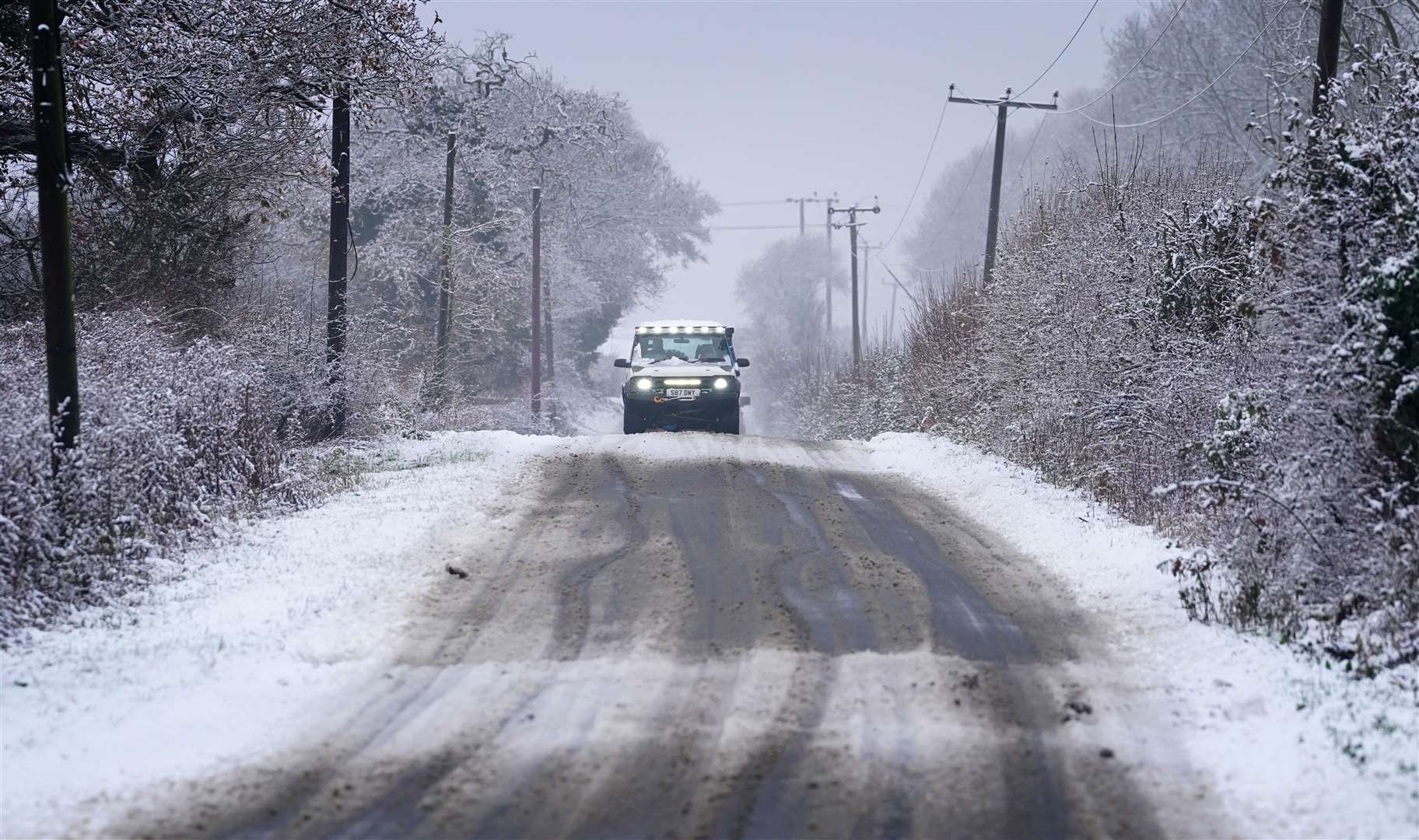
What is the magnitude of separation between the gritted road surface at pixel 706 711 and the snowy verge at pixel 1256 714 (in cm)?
33

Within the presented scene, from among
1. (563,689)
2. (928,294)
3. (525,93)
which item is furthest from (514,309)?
(563,689)

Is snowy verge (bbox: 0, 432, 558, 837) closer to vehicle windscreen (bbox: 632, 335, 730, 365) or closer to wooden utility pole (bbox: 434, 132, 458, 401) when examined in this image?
vehicle windscreen (bbox: 632, 335, 730, 365)

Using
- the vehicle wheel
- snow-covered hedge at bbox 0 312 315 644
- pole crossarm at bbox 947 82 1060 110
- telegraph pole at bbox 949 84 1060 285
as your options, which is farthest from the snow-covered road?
pole crossarm at bbox 947 82 1060 110

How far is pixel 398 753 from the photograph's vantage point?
4.95 m

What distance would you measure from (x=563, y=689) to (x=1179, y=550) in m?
5.15

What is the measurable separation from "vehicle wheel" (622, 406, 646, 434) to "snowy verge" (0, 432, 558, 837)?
29.4 ft

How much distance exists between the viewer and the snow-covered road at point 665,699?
14.5 ft

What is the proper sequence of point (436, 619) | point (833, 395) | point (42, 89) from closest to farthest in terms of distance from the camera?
point (436, 619)
point (42, 89)
point (833, 395)

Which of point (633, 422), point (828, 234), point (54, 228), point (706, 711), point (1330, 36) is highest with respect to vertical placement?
point (828, 234)

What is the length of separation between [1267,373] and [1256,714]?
4030mm

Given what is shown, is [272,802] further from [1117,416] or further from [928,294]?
[928,294]

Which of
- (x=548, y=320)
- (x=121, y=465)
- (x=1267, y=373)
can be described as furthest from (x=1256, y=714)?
(x=548, y=320)

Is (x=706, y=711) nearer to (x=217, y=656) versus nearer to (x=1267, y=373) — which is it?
(x=217, y=656)

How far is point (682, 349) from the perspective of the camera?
20.5 metres
